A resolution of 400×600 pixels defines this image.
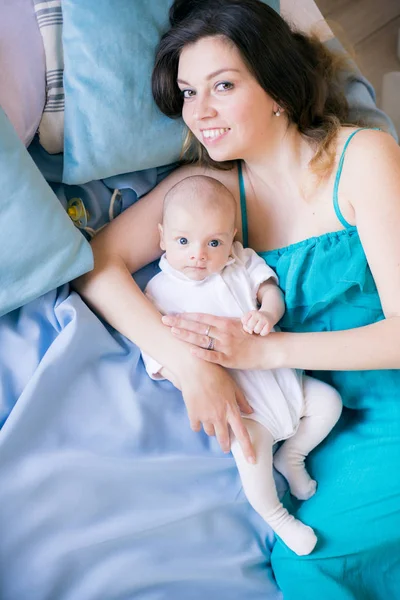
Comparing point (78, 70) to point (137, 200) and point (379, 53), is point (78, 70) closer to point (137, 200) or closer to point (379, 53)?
point (137, 200)

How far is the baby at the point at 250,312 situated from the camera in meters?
1.24

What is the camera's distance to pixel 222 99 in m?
1.28

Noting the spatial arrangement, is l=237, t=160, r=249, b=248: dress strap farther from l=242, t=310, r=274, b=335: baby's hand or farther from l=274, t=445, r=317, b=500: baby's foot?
l=274, t=445, r=317, b=500: baby's foot

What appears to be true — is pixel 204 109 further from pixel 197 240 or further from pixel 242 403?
pixel 242 403

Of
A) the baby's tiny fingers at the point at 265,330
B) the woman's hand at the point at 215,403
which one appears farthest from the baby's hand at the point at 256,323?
the woman's hand at the point at 215,403

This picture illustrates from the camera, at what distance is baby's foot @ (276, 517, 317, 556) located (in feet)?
3.97

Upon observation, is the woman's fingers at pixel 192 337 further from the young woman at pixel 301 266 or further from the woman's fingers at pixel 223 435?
the woman's fingers at pixel 223 435

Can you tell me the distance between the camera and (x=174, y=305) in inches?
53.2

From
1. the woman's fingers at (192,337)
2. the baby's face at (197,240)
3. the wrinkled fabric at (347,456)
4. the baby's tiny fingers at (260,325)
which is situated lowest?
the wrinkled fabric at (347,456)

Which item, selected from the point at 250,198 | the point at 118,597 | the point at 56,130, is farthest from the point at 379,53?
the point at 118,597

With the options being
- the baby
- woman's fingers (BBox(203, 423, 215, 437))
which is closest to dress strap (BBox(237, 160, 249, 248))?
the baby

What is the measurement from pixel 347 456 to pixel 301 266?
40 cm

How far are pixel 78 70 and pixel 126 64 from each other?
0.10m

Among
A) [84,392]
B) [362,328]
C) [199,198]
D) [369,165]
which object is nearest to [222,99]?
[199,198]
